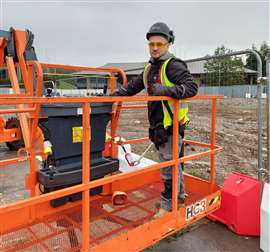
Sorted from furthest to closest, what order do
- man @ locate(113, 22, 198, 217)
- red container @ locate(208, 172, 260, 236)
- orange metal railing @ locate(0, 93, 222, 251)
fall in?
red container @ locate(208, 172, 260, 236), man @ locate(113, 22, 198, 217), orange metal railing @ locate(0, 93, 222, 251)

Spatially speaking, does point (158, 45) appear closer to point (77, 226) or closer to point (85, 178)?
point (85, 178)

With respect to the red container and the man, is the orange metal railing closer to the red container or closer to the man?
the man

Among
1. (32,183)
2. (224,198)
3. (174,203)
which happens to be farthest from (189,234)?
(32,183)

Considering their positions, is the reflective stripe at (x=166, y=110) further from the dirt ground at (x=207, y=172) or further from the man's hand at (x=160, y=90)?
the dirt ground at (x=207, y=172)

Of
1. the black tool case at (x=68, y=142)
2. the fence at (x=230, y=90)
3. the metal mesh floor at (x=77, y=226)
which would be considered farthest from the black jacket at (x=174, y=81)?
the fence at (x=230, y=90)

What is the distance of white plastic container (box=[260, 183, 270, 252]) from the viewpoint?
3.26 meters

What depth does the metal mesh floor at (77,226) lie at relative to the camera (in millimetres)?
2746

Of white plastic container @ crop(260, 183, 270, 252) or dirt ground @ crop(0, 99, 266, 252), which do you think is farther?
dirt ground @ crop(0, 99, 266, 252)

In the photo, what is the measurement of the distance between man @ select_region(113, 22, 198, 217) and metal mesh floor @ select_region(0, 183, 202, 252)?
359mm

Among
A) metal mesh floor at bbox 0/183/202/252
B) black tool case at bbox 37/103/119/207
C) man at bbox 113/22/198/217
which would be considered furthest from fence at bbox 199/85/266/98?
black tool case at bbox 37/103/119/207

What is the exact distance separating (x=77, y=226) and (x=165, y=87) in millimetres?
1578

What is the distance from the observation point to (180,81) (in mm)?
2891

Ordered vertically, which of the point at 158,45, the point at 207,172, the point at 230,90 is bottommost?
the point at 207,172

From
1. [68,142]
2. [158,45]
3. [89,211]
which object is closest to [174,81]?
[158,45]
